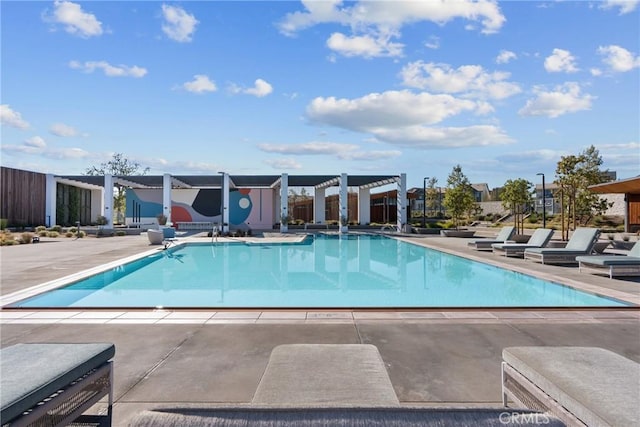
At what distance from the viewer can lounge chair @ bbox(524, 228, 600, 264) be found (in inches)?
409

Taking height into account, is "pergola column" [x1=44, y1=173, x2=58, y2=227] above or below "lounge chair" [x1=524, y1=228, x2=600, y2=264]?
above

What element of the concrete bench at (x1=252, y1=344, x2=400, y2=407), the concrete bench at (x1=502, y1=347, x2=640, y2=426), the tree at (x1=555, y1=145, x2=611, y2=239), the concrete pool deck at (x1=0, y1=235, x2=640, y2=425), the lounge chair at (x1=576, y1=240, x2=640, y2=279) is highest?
the tree at (x1=555, y1=145, x2=611, y2=239)

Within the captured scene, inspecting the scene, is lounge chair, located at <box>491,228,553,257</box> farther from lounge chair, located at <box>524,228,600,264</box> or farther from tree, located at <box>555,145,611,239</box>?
tree, located at <box>555,145,611,239</box>

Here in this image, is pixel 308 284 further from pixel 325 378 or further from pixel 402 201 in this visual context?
pixel 402 201

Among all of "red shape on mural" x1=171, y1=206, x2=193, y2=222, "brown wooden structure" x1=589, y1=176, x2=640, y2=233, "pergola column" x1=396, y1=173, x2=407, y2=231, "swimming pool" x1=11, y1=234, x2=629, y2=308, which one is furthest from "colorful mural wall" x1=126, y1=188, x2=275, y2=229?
"brown wooden structure" x1=589, y1=176, x2=640, y2=233

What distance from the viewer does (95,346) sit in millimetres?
2221

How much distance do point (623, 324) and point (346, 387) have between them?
481 cm

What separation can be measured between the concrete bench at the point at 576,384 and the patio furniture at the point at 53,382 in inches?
94.9

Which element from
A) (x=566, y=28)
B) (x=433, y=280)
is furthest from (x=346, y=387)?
(x=566, y=28)

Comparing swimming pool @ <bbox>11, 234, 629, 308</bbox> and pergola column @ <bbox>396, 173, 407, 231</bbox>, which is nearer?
swimming pool @ <bbox>11, 234, 629, 308</bbox>

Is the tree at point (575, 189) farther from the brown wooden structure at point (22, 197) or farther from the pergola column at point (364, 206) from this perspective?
the brown wooden structure at point (22, 197)

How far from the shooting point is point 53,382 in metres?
1.74

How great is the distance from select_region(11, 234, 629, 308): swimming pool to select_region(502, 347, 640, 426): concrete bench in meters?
4.09

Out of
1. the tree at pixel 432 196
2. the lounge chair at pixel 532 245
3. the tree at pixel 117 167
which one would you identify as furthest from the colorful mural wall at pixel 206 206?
the tree at pixel 432 196
